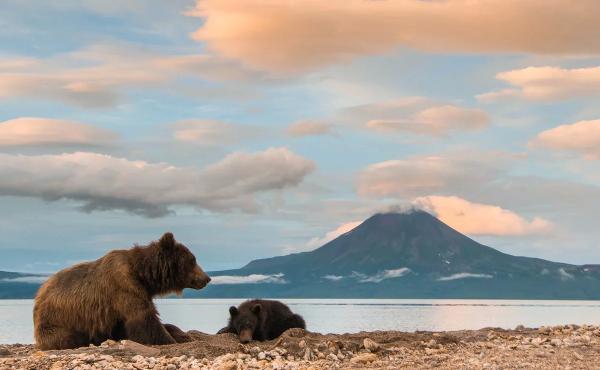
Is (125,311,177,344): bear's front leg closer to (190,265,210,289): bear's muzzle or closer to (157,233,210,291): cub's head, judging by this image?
(157,233,210,291): cub's head

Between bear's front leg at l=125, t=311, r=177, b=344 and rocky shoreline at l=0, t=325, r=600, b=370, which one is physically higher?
bear's front leg at l=125, t=311, r=177, b=344

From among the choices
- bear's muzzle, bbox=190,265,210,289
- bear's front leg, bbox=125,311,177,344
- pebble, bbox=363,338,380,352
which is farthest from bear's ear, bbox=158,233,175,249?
pebble, bbox=363,338,380,352

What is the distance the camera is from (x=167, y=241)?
15.9 metres

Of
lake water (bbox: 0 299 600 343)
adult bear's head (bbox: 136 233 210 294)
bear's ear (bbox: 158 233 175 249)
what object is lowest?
lake water (bbox: 0 299 600 343)

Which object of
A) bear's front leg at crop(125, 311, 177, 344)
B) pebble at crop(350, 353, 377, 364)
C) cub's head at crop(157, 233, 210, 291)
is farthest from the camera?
cub's head at crop(157, 233, 210, 291)

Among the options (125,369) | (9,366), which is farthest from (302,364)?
(9,366)

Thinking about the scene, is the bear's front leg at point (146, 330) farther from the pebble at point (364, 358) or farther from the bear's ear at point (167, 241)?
the pebble at point (364, 358)

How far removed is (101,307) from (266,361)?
4069 millimetres

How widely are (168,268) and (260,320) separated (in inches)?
109

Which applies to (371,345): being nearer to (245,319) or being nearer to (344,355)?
(344,355)

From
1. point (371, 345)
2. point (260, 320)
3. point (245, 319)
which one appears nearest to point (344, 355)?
point (371, 345)

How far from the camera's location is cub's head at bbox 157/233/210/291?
15844 millimetres

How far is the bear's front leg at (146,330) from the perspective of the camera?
49.4 ft

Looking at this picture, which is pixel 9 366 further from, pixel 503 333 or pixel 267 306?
pixel 503 333
